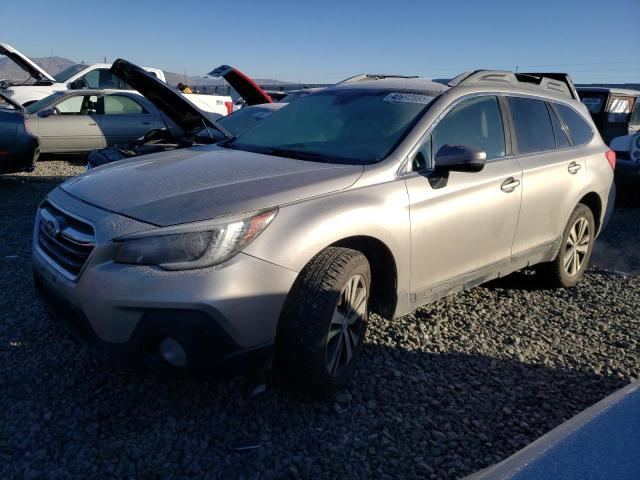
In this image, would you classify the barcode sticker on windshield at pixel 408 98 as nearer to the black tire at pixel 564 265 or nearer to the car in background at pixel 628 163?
the black tire at pixel 564 265

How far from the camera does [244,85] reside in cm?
845

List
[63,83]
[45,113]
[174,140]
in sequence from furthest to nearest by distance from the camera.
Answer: [63,83]
[45,113]
[174,140]

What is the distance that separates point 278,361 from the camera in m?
2.62

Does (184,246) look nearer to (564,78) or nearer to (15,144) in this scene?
(564,78)

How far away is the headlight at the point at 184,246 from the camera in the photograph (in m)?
2.36

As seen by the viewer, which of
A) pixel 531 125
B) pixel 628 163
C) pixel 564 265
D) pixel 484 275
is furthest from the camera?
pixel 628 163

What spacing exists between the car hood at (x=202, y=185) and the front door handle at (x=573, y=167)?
7.22 ft

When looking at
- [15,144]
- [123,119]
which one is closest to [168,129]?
[15,144]

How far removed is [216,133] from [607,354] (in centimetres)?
459

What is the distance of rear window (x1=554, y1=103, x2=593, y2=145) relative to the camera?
4600mm

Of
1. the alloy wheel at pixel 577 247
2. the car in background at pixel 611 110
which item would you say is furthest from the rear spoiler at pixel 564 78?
the car in background at pixel 611 110

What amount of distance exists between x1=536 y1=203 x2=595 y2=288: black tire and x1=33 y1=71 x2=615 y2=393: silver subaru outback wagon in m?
0.09

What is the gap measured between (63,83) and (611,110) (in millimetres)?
11614

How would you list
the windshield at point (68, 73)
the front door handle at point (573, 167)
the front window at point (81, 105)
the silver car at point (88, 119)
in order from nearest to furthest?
1. the front door handle at point (573, 167)
2. the silver car at point (88, 119)
3. the front window at point (81, 105)
4. the windshield at point (68, 73)
